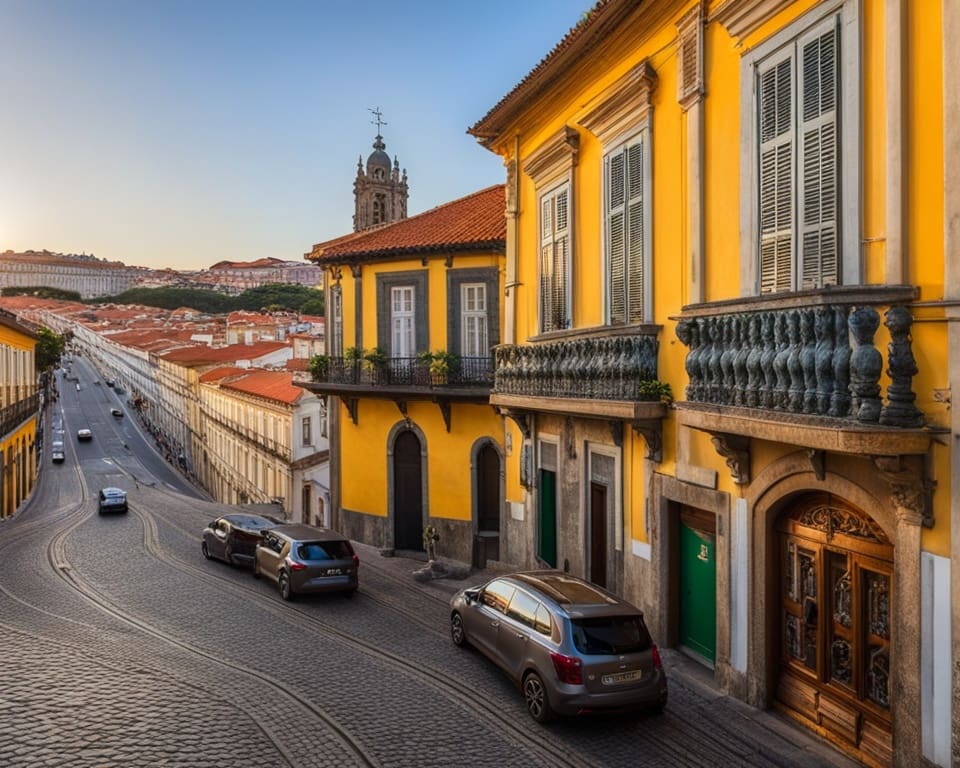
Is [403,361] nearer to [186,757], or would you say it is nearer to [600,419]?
[600,419]

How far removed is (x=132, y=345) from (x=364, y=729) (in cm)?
10260

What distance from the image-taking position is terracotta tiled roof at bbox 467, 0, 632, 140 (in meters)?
11.7

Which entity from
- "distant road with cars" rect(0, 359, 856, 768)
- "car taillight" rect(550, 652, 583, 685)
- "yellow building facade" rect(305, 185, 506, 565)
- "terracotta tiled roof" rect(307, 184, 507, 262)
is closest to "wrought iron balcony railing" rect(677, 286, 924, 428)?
"car taillight" rect(550, 652, 583, 685)

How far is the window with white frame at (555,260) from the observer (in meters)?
14.6

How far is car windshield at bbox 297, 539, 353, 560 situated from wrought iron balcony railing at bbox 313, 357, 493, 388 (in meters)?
5.47

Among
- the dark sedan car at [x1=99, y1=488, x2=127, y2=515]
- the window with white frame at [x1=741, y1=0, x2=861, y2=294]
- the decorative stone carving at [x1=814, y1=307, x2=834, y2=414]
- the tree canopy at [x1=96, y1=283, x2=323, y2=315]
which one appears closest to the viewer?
the decorative stone carving at [x1=814, y1=307, x2=834, y2=414]

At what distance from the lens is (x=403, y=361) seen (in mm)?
21641

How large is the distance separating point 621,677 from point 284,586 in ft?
29.4

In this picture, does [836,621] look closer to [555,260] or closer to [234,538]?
[555,260]

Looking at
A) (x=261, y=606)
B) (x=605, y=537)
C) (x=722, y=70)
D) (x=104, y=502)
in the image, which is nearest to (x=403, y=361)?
(x=261, y=606)

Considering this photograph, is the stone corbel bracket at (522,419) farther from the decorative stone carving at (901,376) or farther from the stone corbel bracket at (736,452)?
the decorative stone carving at (901,376)

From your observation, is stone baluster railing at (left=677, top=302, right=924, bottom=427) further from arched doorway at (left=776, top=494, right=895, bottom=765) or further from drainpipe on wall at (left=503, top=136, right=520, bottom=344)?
drainpipe on wall at (left=503, top=136, right=520, bottom=344)

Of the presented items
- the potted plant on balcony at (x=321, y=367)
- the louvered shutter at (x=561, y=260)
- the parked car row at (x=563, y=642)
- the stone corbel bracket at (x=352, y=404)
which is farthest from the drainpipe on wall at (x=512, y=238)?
the potted plant on balcony at (x=321, y=367)

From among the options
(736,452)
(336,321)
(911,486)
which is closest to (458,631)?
(736,452)
